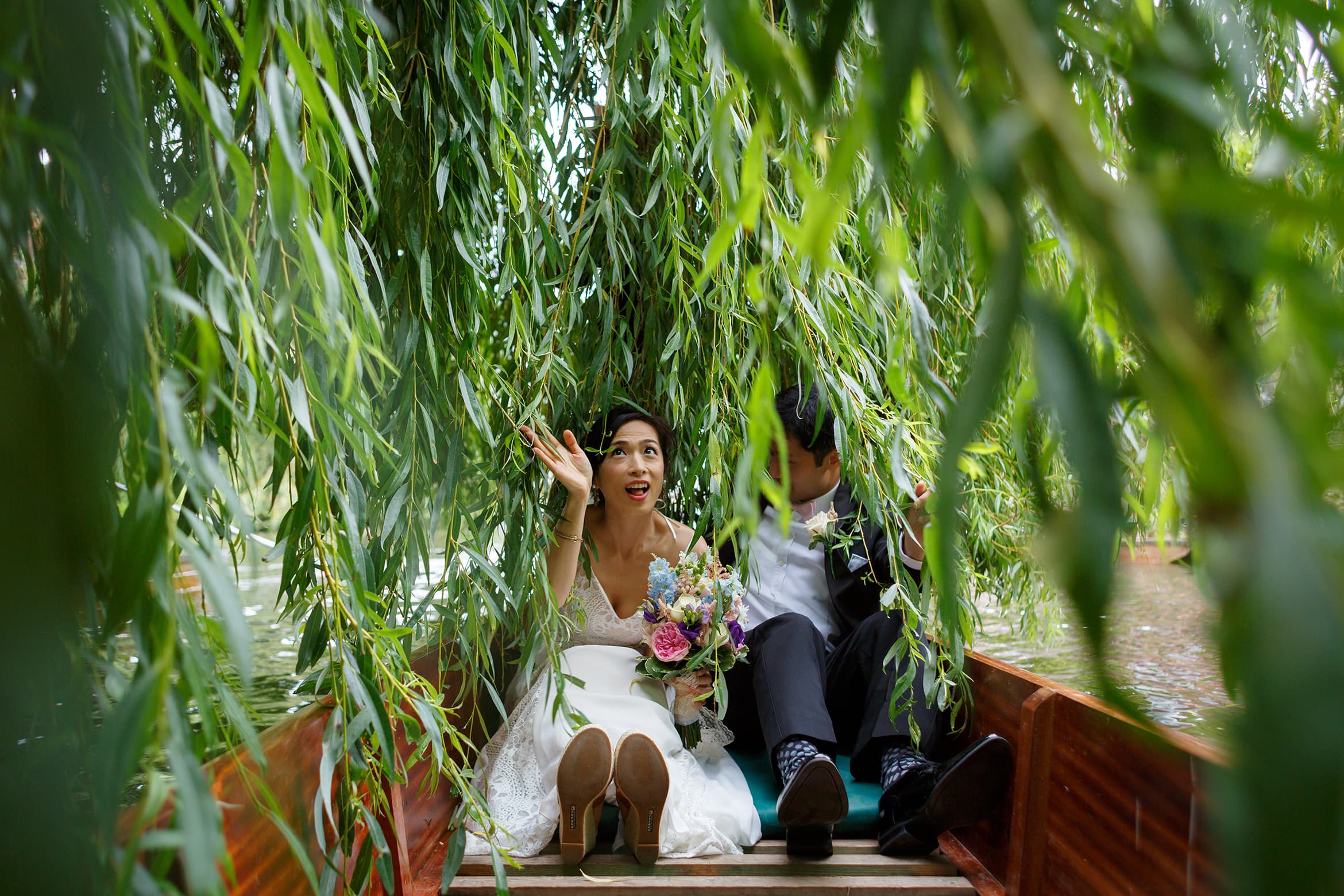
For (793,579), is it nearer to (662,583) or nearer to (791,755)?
(662,583)

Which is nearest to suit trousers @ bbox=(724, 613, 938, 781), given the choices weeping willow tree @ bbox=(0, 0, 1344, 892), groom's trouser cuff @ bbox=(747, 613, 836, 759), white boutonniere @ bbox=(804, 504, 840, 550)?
groom's trouser cuff @ bbox=(747, 613, 836, 759)

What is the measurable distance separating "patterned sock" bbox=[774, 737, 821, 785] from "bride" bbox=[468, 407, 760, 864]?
0.31ft

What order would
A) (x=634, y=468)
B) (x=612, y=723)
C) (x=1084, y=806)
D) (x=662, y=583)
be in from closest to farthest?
(x=1084, y=806), (x=612, y=723), (x=662, y=583), (x=634, y=468)

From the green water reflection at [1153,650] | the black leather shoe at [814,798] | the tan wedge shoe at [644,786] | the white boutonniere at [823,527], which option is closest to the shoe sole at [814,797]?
the black leather shoe at [814,798]

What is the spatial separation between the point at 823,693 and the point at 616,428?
32.5 inches

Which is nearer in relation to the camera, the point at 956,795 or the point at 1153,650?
the point at 956,795

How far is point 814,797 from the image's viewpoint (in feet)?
5.02

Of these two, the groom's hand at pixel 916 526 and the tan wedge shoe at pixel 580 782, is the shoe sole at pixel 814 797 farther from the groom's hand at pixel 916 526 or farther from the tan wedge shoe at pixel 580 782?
the groom's hand at pixel 916 526

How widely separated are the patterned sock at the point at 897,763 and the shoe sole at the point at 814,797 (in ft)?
0.79

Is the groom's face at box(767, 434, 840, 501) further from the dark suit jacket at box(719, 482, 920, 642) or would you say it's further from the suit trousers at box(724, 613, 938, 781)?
the suit trousers at box(724, 613, 938, 781)

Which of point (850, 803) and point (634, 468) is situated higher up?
point (634, 468)

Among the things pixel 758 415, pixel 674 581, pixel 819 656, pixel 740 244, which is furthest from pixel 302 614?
pixel 819 656

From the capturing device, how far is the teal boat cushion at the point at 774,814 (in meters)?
1.73

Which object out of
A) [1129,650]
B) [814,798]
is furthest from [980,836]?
[1129,650]
